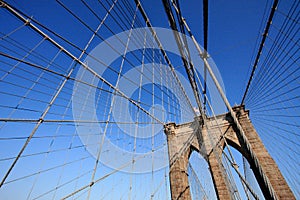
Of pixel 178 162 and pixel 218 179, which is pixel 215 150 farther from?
pixel 178 162

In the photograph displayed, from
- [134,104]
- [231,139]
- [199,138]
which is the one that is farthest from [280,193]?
[134,104]

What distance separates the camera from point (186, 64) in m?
4.39

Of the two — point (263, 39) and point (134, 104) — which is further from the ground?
point (263, 39)

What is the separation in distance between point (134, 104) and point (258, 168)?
3.60m

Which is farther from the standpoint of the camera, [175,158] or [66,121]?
[175,158]

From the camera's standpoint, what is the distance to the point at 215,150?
560cm

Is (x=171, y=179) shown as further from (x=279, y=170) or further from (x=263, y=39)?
(x=263, y=39)

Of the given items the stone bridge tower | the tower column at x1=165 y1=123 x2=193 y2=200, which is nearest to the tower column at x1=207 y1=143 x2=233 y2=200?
the stone bridge tower

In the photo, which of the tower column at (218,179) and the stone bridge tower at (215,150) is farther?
the tower column at (218,179)

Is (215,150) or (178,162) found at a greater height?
(215,150)

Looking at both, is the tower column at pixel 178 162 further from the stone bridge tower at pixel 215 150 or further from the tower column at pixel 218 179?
the tower column at pixel 218 179

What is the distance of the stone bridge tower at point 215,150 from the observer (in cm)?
621

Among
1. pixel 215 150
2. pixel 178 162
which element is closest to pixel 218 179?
pixel 178 162

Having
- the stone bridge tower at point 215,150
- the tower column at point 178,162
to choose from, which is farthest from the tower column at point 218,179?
the tower column at point 178,162
